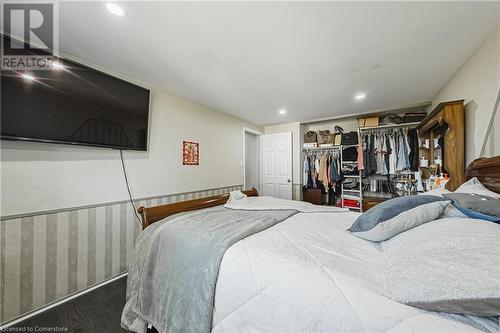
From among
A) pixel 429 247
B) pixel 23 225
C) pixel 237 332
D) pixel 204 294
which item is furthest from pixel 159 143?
pixel 429 247

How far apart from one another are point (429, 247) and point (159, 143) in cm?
254

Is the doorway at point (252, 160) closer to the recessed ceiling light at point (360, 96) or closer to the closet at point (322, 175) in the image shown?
the closet at point (322, 175)

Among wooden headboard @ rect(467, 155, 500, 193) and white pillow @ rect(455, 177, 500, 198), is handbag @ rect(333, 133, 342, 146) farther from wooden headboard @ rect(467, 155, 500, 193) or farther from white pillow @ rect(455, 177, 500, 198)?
white pillow @ rect(455, 177, 500, 198)

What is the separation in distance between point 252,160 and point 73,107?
3.41m

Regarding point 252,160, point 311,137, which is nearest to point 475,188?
point 311,137

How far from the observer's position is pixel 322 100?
8.93 feet

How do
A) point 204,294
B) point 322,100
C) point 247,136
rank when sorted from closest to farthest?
point 204,294 → point 322,100 → point 247,136

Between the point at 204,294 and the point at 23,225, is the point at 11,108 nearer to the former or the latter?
the point at 23,225

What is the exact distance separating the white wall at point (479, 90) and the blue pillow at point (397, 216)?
0.93 m

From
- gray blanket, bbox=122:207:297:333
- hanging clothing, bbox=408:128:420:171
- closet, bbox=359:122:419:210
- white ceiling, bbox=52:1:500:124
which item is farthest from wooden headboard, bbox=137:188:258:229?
hanging clothing, bbox=408:128:420:171

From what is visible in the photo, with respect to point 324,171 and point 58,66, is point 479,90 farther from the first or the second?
point 58,66

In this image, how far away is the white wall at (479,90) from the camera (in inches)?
53.0

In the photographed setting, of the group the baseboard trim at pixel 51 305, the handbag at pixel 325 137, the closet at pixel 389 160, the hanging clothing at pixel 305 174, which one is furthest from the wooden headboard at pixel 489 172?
the baseboard trim at pixel 51 305

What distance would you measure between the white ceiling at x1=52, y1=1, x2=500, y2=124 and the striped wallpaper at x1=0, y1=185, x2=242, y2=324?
149 cm
